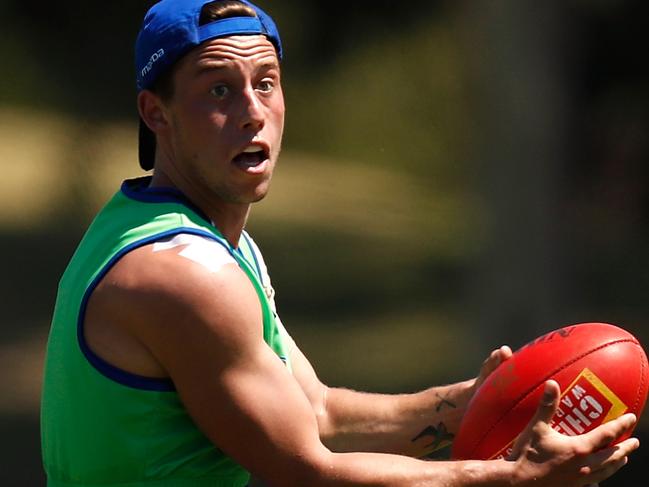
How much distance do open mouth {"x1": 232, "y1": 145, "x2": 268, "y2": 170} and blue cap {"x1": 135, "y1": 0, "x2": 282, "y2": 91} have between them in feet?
0.86

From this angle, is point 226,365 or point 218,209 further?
Answer: point 218,209

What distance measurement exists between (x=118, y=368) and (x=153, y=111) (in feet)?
2.22

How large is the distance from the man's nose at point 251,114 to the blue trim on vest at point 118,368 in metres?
0.31

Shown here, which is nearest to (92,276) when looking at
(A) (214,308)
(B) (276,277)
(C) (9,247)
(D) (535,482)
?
(A) (214,308)

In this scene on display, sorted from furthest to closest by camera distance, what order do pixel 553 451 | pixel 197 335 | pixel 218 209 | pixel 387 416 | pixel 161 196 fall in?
pixel 387 416, pixel 218 209, pixel 161 196, pixel 553 451, pixel 197 335

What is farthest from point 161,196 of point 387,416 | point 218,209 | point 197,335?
point 387,416

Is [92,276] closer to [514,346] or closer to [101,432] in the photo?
[101,432]

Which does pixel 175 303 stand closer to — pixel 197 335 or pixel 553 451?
pixel 197 335

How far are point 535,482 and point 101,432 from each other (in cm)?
92

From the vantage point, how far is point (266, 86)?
328 cm

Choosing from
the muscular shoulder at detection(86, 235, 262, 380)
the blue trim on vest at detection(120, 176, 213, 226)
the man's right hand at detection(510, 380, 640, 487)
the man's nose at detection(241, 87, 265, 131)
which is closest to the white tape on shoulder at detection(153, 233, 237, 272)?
the muscular shoulder at detection(86, 235, 262, 380)

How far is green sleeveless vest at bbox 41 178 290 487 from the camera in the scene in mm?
2930

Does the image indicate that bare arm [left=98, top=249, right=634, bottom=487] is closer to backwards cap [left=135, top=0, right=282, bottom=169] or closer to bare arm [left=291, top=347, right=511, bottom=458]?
backwards cap [left=135, top=0, right=282, bottom=169]

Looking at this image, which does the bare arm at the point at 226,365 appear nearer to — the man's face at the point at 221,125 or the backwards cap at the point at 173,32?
the man's face at the point at 221,125
